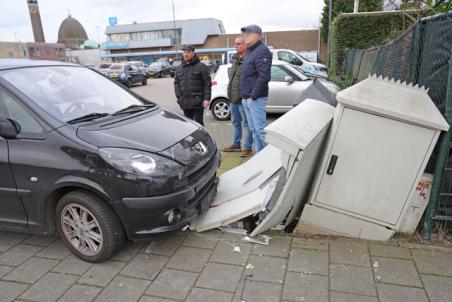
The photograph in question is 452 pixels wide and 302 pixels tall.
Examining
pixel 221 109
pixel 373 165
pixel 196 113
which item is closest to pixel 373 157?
pixel 373 165

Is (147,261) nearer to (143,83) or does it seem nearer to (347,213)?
(347,213)

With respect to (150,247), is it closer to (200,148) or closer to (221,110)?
(200,148)

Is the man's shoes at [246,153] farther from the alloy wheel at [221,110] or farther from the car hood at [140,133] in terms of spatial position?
the alloy wheel at [221,110]

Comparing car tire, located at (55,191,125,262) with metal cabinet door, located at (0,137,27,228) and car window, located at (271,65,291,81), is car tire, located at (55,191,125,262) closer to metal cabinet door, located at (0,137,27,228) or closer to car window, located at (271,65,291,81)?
metal cabinet door, located at (0,137,27,228)

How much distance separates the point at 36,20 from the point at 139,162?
290ft

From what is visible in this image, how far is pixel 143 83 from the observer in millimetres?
25859

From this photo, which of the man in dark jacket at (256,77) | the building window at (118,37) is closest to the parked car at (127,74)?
the man in dark jacket at (256,77)

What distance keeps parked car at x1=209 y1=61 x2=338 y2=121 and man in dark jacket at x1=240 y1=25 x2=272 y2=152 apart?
3793 millimetres

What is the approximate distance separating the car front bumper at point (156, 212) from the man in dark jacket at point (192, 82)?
2.93m

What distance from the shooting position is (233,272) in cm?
291

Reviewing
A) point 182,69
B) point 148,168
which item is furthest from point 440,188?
point 182,69

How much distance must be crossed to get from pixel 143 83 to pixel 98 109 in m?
23.3

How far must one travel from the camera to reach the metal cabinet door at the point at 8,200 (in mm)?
3062

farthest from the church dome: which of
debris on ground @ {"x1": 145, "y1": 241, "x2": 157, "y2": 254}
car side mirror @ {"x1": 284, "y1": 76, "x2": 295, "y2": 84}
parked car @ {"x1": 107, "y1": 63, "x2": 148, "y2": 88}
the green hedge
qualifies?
debris on ground @ {"x1": 145, "y1": 241, "x2": 157, "y2": 254}
